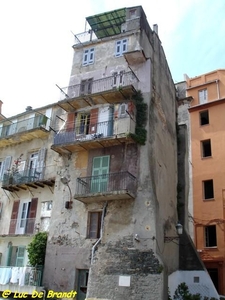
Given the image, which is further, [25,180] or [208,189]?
[208,189]

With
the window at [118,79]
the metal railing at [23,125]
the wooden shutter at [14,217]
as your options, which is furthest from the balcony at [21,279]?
the window at [118,79]

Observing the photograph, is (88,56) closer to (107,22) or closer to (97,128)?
(107,22)

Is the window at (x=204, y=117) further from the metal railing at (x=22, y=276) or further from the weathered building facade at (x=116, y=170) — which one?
the metal railing at (x=22, y=276)

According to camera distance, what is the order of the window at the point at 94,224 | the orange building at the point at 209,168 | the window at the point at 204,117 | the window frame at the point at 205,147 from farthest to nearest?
the window at the point at 204,117
the window frame at the point at 205,147
the orange building at the point at 209,168
the window at the point at 94,224

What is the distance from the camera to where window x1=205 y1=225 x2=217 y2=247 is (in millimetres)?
27812

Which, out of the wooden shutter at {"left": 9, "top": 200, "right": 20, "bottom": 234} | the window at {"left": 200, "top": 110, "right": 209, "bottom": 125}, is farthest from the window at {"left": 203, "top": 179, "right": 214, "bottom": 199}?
the wooden shutter at {"left": 9, "top": 200, "right": 20, "bottom": 234}

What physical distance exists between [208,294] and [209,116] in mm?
16802

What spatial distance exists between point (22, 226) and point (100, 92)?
9.80 metres

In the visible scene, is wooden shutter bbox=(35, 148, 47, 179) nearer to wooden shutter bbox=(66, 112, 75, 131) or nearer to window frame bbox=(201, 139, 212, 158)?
wooden shutter bbox=(66, 112, 75, 131)

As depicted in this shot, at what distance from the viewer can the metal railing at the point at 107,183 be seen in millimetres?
19344

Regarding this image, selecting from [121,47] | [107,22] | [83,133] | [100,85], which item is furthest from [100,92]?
[107,22]

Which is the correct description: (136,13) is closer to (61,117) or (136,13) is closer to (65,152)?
(61,117)

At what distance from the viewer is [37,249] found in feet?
67.8

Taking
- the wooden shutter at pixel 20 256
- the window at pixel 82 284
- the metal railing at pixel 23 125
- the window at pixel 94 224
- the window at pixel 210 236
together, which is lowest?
the window at pixel 82 284
